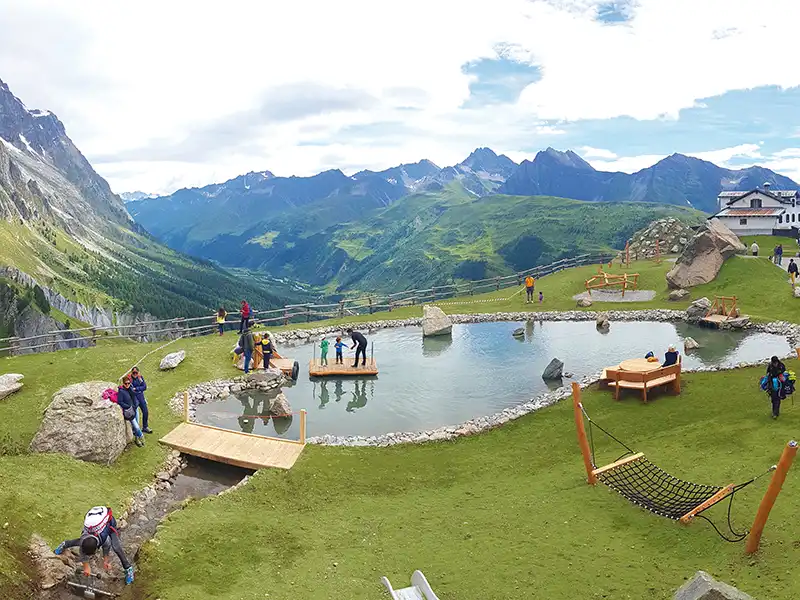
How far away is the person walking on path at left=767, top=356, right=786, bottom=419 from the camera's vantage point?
2117cm

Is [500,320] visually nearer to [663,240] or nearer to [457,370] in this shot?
[457,370]

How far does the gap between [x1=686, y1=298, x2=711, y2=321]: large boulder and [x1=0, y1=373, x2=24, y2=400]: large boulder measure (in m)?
48.0

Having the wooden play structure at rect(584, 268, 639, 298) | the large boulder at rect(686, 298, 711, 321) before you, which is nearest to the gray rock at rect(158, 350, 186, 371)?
the wooden play structure at rect(584, 268, 639, 298)

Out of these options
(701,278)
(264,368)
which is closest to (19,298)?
(264,368)

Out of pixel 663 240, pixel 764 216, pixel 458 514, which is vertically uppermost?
pixel 764 216

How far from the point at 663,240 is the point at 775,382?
6493 centimetres

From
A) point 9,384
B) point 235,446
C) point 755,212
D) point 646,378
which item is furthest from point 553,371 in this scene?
point 755,212

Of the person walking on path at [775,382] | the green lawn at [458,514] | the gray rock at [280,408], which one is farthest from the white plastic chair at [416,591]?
the gray rock at [280,408]

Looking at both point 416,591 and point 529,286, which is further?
point 529,286

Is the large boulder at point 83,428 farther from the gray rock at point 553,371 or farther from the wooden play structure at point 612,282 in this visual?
the wooden play structure at point 612,282

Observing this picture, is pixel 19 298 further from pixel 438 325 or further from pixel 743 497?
pixel 743 497

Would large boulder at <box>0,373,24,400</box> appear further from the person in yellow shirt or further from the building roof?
the building roof

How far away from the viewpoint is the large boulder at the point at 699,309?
46781 millimetres

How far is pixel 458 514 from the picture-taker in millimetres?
18875
